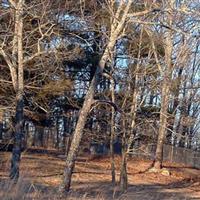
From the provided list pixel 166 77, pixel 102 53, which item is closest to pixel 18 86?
pixel 102 53

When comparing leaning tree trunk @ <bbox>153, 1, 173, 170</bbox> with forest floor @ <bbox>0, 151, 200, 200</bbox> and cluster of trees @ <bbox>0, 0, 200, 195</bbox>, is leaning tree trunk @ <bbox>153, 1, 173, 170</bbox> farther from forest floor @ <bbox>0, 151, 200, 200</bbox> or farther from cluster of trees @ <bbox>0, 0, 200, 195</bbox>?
forest floor @ <bbox>0, 151, 200, 200</bbox>

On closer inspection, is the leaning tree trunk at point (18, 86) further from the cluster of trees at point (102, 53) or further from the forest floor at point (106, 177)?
the forest floor at point (106, 177)

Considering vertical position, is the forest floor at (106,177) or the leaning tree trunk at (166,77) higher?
the leaning tree trunk at (166,77)

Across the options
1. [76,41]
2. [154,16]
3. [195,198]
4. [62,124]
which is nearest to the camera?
[154,16]

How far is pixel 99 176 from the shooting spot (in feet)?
88.1

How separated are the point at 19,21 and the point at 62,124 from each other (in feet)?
82.5

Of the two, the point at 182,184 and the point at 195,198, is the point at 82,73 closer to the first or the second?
the point at 182,184

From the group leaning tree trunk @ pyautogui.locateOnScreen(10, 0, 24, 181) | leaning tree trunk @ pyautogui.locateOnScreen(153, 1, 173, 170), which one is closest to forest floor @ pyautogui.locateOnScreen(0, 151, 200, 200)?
leaning tree trunk @ pyautogui.locateOnScreen(10, 0, 24, 181)

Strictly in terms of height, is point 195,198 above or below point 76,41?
below

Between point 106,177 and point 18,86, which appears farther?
point 106,177

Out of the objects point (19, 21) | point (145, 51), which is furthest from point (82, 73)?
point (19, 21)

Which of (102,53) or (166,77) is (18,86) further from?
(166,77)

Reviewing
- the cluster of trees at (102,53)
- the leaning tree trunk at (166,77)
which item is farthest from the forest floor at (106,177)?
the leaning tree trunk at (166,77)

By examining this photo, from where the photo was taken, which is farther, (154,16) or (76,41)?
(76,41)
